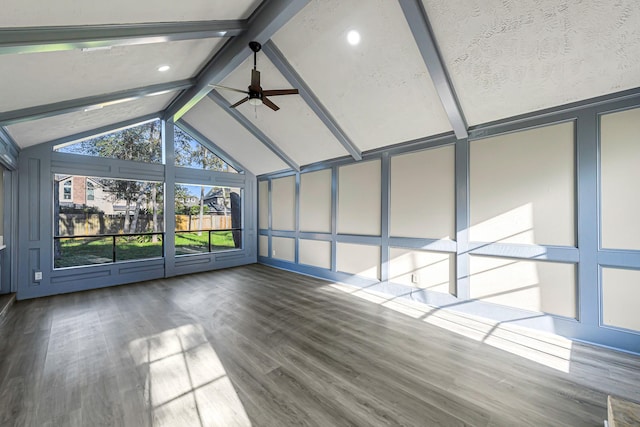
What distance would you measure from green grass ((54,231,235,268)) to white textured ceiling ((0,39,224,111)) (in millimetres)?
2698

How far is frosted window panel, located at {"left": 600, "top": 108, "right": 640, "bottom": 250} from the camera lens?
8.25 ft

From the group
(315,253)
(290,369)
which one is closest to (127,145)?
(315,253)

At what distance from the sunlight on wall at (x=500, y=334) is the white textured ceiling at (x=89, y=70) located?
174 inches

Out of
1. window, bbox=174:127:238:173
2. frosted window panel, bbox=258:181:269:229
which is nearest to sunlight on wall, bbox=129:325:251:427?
window, bbox=174:127:238:173

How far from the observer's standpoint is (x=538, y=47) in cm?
244

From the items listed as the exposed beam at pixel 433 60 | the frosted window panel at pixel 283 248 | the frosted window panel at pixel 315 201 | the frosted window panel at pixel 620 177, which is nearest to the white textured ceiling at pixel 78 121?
the frosted window panel at pixel 315 201

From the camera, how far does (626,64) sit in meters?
2.36

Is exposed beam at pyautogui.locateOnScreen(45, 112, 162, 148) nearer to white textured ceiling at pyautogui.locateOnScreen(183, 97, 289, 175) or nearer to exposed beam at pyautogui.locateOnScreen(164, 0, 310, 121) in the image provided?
white textured ceiling at pyautogui.locateOnScreen(183, 97, 289, 175)

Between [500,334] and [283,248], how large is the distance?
475 cm

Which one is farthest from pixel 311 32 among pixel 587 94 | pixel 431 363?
pixel 431 363

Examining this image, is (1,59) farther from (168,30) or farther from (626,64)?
(626,64)

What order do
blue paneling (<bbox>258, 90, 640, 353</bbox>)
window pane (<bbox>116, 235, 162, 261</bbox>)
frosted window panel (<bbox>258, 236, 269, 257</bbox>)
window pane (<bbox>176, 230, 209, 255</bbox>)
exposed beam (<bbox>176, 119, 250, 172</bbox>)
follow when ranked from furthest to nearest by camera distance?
frosted window panel (<bbox>258, 236, 269, 257</bbox>) → exposed beam (<bbox>176, 119, 250, 172</bbox>) → window pane (<bbox>176, 230, 209, 255</bbox>) → window pane (<bbox>116, 235, 162, 261</bbox>) → blue paneling (<bbox>258, 90, 640, 353</bbox>)

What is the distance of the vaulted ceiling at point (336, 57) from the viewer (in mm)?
2141

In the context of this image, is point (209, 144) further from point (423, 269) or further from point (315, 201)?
point (423, 269)
